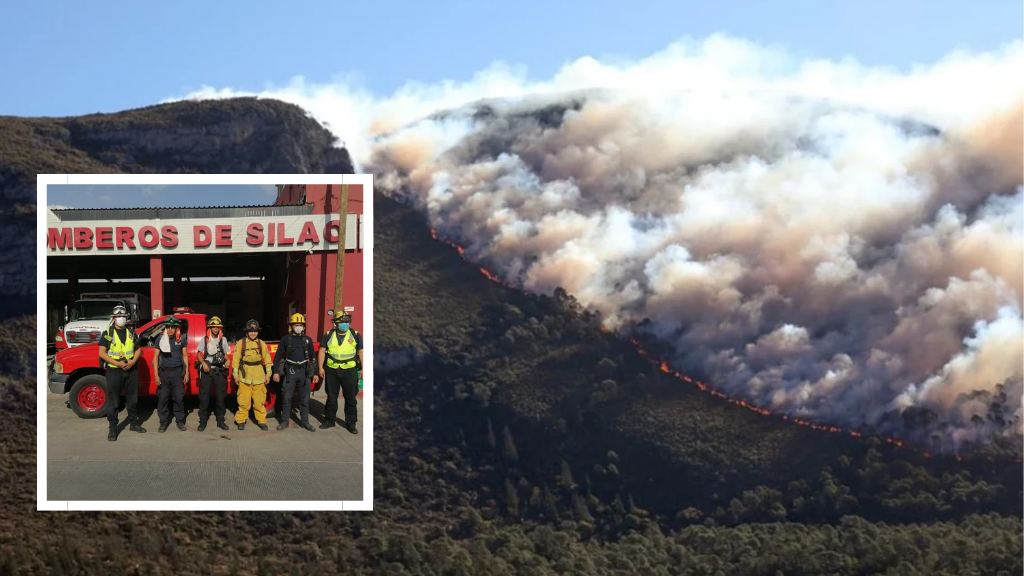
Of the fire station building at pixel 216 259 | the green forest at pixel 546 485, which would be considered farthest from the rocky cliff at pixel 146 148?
the fire station building at pixel 216 259

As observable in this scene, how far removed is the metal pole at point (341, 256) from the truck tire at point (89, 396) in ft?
12.4

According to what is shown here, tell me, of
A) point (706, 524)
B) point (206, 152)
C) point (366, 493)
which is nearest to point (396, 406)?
point (706, 524)

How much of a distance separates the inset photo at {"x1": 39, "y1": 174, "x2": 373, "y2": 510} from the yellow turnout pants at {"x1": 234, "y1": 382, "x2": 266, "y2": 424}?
21mm

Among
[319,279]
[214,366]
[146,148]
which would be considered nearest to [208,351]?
[214,366]

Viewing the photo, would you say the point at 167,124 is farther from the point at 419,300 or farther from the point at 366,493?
the point at 366,493

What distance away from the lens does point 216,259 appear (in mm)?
16344

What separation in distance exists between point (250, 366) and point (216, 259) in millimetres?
2535

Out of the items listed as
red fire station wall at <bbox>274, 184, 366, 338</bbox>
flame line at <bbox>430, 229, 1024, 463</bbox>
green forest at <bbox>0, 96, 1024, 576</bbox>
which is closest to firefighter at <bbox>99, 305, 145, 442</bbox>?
red fire station wall at <bbox>274, 184, 366, 338</bbox>

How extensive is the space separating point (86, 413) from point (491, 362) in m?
30.9

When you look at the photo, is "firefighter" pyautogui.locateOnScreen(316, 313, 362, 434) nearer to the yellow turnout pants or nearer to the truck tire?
the yellow turnout pants

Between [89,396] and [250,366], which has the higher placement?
[250,366]

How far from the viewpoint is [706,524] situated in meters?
40.8

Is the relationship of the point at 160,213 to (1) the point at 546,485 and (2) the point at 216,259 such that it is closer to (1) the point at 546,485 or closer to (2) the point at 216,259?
(2) the point at 216,259

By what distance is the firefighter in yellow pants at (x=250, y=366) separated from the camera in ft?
48.1
